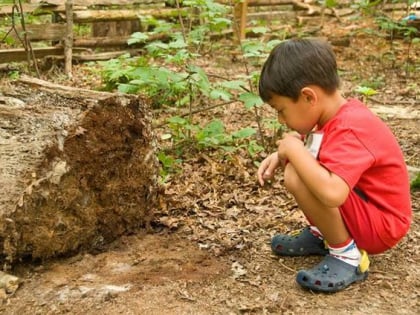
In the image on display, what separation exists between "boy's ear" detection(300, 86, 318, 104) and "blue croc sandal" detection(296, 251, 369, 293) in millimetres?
746

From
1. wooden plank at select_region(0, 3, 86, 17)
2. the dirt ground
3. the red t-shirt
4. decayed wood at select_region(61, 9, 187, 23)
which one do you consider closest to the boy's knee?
the red t-shirt

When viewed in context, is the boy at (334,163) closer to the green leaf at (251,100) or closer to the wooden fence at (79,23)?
the green leaf at (251,100)

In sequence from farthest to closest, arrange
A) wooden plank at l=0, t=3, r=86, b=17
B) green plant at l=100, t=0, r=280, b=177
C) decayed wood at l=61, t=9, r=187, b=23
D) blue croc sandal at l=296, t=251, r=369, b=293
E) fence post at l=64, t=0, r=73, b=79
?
1. decayed wood at l=61, t=9, r=187, b=23
2. fence post at l=64, t=0, r=73, b=79
3. wooden plank at l=0, t=3, r=86, b=17
4. green plant at l=100, t=0, r=280, b=177
5. blue croc sandal at l=296, t=251, r=369, b=293

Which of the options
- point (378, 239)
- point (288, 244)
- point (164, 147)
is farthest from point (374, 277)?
point (164, 147)

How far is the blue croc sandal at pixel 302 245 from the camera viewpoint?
2.75 meters

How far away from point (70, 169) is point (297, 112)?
1175mm

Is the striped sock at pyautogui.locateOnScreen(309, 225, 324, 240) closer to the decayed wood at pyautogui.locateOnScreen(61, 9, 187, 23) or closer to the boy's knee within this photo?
the boy's knee

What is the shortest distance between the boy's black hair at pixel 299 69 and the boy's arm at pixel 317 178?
0.80ft

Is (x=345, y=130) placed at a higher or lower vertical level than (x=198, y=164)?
higher

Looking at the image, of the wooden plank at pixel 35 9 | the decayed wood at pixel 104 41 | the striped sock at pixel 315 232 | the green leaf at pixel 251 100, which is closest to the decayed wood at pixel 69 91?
the green leaf at pixel 251 100

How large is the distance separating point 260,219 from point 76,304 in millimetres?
1347

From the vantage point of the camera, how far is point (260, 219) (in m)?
3.27

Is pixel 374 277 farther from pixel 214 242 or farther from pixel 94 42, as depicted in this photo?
pixel 94 42

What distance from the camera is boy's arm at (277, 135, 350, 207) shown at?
6.86ft
